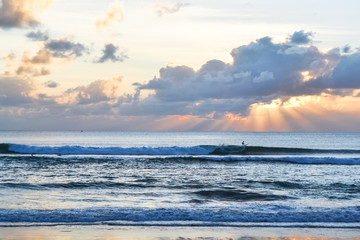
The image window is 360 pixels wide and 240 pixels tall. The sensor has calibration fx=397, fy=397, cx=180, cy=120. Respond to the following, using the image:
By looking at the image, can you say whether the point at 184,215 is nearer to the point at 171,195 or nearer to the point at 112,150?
the point at 171,195

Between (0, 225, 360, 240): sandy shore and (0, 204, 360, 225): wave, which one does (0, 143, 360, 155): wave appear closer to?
(0, 204, 360, 225): wave

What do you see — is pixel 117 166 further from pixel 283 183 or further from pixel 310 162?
pixel 310 162

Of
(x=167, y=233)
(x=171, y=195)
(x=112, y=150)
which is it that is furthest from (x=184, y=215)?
(x=112, y=150)

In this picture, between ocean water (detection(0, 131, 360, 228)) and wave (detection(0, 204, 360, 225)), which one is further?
ocean water (detection(0, 131, 360, 228))

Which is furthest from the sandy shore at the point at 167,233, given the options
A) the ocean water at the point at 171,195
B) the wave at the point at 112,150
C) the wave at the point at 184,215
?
the wave at the point at 112,150

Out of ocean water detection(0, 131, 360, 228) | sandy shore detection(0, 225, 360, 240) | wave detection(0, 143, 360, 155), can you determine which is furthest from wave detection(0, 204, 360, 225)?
wave detection(0, 143, 360, 155)

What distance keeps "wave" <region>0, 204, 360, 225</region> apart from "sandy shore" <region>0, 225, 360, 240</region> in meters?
1.00

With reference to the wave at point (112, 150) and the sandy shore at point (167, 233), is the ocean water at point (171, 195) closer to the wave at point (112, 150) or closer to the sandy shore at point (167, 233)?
the sandy shore at point (167, 233)

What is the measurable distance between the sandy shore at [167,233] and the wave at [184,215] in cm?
100

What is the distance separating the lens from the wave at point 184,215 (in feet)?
42.7

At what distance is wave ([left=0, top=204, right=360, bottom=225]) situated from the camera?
1302cm

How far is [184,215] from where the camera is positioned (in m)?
13.7

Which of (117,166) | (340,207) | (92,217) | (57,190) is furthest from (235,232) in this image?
(117,166)

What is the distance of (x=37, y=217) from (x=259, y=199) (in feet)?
30.4
